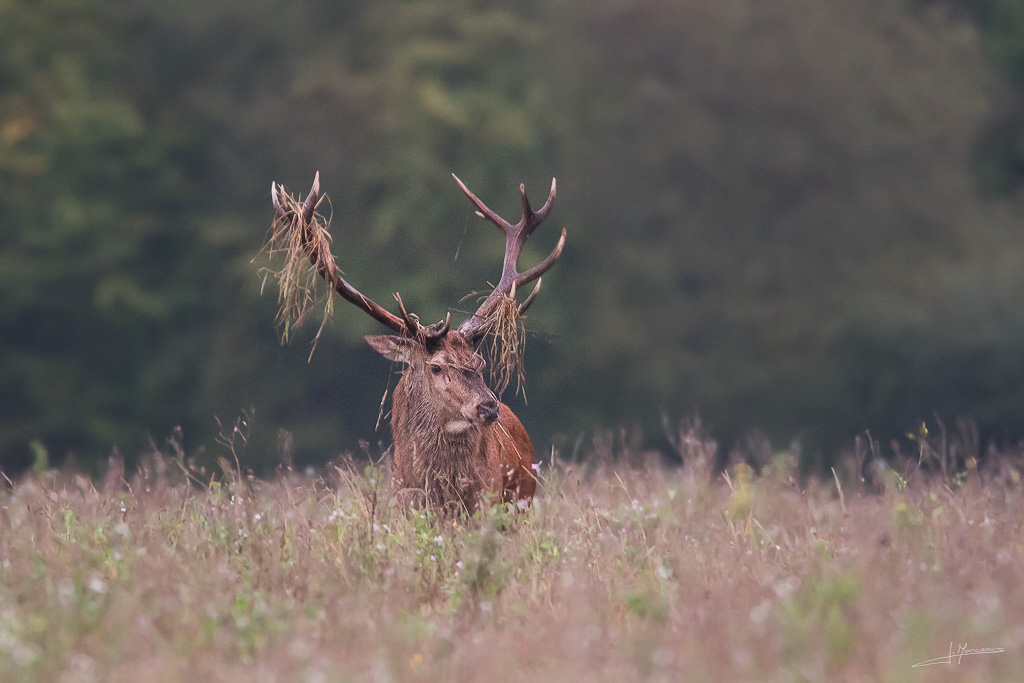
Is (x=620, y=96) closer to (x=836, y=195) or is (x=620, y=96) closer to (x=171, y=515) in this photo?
(x=836, y=195)

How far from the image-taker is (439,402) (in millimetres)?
5512

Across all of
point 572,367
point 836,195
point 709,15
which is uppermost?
point 709,15

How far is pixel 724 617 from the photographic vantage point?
343cm

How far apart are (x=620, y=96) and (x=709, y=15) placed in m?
1.99

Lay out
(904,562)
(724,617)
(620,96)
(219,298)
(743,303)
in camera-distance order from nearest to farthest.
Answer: (724,617)
(904,562)
(219,298)
(743,303)
(620,96)

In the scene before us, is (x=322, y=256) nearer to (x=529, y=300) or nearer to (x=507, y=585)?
(x=529, y=300)

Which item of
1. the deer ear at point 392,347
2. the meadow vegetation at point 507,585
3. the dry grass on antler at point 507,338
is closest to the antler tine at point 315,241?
the deer ear at point 392,347

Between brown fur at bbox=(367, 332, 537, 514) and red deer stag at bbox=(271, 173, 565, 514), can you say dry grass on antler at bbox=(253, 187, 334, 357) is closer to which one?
red deer stag at bbox=(271, 173, 565, 514)

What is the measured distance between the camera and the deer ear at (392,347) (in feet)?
18.5

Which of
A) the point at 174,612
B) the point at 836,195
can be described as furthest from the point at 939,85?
the point at 174,612

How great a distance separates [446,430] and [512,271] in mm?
1047
